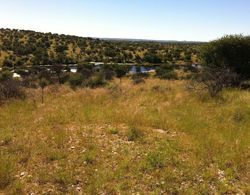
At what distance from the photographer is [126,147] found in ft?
29.2

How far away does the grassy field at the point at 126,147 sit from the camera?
22.3 ft

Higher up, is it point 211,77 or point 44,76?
point 211,77

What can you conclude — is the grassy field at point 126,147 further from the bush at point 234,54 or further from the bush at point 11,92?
the bush at point 234,54

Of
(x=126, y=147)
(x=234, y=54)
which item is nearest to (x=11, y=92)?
(x=126, y=147)

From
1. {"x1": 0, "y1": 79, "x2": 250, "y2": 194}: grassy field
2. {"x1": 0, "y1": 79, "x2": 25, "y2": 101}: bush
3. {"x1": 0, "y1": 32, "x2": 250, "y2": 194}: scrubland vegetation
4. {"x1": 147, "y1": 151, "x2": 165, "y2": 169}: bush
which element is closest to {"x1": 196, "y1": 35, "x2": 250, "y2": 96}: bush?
{"x1": 0, "y1": 32, "x2": 250, "y2": 194}: scrubland vegetation

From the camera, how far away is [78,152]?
27.8 ft

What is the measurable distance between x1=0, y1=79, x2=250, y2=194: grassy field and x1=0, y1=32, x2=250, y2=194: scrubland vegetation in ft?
0.07

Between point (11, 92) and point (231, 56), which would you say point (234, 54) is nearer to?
point (231, 56)

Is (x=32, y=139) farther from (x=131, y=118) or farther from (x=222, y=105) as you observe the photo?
(x=222, y=105)

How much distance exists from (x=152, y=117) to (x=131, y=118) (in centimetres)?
75

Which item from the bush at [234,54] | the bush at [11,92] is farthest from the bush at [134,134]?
the bush at [234,54]

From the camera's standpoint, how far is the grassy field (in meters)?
6.80

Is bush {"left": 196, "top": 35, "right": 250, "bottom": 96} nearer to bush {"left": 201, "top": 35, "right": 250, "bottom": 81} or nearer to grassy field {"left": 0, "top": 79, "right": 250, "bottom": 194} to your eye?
bush {"left": 201, "top": 35, "right": 250, "bottom": 81}

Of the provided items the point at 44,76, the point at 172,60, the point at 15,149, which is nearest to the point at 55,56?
the point at 172,60
